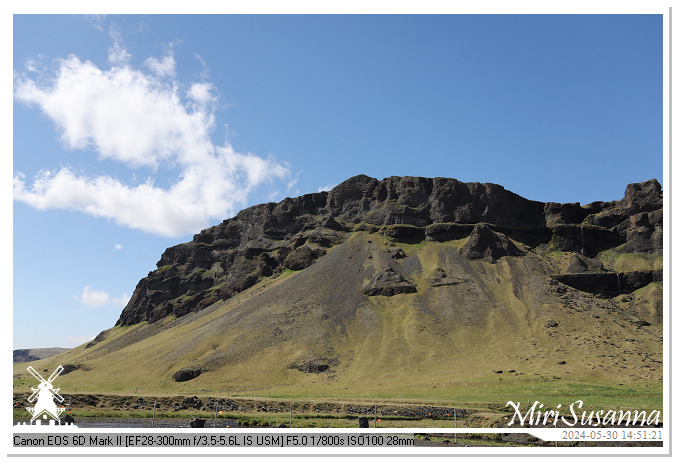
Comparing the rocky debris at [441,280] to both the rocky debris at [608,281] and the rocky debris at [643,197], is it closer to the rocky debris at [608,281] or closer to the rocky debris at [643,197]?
the rocky debris at [608,281]

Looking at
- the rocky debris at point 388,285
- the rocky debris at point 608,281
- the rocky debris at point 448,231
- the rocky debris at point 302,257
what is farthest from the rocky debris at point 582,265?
the rocky debris at point 302,257

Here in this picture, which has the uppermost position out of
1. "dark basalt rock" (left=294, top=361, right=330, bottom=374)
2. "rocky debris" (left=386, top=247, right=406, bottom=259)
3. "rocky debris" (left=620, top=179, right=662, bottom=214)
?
"rocky debris" (left=620, top=179, right=662, bottom=214)

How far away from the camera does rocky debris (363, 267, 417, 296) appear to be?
126081 millimetres

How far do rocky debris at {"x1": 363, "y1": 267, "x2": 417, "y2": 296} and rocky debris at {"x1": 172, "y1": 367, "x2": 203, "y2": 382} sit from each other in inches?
1887

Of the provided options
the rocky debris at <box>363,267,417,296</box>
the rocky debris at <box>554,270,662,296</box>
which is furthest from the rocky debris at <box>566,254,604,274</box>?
the rocky debris at <box>363,267,417,296</box>

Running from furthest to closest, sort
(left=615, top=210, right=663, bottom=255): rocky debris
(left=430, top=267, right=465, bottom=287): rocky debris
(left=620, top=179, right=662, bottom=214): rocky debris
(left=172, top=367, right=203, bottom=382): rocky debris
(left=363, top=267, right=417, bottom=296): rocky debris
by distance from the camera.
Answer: (left=620, top=179, right=662, bottom=214): rocky debris
(left=615, top=210, right=663, bottom=255): rocky debris
(left=430, top=267, right=465, bottom=287): rocky debris
(left=363, top=267, right=417, bottom=296): rocky debris
(left=172, top=367, right=203, bottom=382): rocky debris

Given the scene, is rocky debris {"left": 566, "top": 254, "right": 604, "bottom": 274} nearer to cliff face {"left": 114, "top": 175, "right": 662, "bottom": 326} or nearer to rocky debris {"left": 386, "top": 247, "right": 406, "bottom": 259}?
cliff face {"left": 114, "top": 175, "right": 662, "bottom": 326}

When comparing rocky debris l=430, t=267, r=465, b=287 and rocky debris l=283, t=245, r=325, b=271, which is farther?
rocky debris l=283, t=245, r=325, b=271

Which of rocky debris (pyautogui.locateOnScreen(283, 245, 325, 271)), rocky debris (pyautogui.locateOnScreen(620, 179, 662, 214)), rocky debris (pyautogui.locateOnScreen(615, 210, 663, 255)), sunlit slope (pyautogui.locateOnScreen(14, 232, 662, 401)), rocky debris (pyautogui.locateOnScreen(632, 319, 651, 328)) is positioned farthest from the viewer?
rocky debris (pyautogui.locateOnScreen(620, 179, 662, 214))

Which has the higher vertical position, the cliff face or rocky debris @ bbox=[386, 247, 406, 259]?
the cliff face
